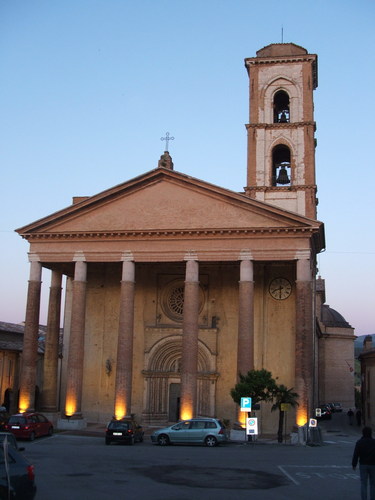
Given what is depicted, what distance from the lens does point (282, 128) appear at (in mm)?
41094

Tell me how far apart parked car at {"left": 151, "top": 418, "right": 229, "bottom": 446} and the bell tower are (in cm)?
1634

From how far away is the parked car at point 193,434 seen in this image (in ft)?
88.3

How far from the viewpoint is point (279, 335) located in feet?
122

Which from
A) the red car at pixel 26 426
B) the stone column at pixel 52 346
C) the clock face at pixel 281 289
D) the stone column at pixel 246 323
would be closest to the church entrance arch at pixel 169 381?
the clock face at pixel 281 289

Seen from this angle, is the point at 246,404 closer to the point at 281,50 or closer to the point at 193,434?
the point at 193,434

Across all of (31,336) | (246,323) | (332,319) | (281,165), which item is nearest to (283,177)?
(281,165)

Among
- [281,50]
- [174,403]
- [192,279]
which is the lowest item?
[174,403]

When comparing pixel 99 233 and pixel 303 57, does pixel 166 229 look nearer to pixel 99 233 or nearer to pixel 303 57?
pixel 99 233

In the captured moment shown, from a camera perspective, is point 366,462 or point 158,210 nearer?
point 366,462

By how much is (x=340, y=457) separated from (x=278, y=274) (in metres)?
16.0

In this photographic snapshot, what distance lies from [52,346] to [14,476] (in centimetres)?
2960

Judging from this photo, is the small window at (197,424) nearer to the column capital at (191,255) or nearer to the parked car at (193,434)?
the parked car at (193,434)

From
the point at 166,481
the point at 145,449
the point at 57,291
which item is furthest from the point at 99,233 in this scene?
the point at 166,481

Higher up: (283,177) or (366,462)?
(283,177)
